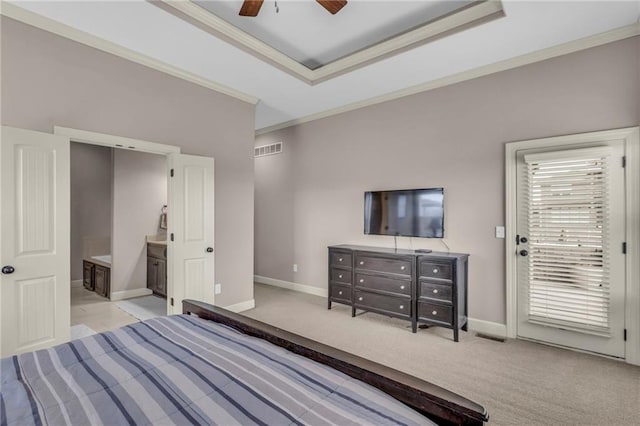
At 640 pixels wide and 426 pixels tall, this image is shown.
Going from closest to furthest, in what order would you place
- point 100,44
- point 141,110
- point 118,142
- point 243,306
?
1. point 100,44
2. point 118,142
3. point 141,110
4. point 243,306

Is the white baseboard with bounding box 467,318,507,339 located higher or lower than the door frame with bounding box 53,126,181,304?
lower

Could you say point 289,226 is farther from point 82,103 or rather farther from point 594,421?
point 594,421

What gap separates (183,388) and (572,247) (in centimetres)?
346

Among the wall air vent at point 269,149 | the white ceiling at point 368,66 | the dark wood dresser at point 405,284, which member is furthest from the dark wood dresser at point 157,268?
the white ceiling at point 368,66

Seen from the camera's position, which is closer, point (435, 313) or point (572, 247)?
point (572, 247)

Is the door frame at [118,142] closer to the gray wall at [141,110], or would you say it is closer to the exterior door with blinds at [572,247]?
the gray wall at [141,110]

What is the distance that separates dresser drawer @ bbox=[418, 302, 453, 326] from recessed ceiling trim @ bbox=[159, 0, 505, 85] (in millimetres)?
2704

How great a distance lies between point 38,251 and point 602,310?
16.1 feet

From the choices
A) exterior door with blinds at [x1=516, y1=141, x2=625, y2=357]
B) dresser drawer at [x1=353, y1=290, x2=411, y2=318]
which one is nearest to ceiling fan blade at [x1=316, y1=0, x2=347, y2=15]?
exterior door with blinds at [x1=516, y1=141, x2=625, y2=357]

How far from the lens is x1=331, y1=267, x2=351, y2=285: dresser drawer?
405 cm

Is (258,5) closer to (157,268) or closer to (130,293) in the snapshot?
(157,268)

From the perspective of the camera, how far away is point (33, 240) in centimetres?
249

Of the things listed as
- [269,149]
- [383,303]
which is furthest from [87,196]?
[383,303]

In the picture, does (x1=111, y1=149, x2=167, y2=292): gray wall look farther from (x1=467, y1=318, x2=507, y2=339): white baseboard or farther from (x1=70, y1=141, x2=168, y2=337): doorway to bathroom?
(x1=467, y1=318, x2=507, y2=339): white baseboard
